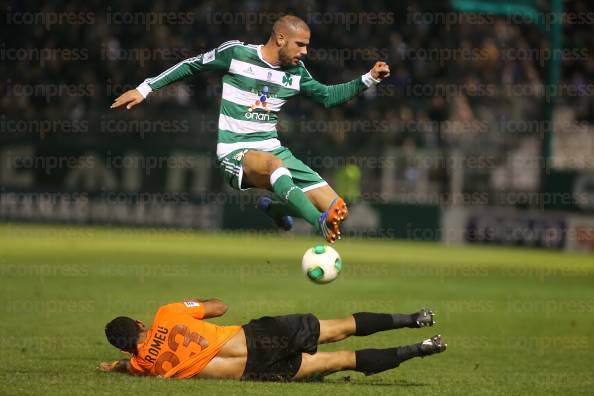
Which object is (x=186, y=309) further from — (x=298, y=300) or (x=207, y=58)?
(x=298, y=300)

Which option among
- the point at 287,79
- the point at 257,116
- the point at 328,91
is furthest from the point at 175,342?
the point at 328,91

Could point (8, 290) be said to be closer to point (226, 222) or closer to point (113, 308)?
point (113, 308)

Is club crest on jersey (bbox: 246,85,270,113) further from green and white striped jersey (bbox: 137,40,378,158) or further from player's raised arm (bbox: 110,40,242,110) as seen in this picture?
player's raised arm (bbox: 110,40,242,110)

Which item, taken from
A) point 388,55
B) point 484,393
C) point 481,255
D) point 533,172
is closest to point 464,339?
point 484,393

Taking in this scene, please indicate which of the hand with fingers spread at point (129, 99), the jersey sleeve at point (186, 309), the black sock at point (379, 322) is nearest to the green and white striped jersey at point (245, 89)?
the hand with fingers spread at point (129, 99)

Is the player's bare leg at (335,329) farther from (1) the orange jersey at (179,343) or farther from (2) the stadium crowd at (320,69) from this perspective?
(2) the stadium crowd at (320,69)

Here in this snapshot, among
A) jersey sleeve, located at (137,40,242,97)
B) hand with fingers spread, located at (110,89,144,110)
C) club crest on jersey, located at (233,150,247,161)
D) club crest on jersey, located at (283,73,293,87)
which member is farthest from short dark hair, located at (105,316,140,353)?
club crest on jersey, located at (283,73,293,87)

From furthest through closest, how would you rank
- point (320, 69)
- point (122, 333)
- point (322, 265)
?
1. point (320, 69)
2. point (322, 265)
3. point (122, 333)

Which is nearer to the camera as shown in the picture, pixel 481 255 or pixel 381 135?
pixel 481 255

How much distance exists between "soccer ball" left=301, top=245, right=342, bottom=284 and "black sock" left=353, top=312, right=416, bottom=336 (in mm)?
616

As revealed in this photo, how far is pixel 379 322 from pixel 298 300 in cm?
622

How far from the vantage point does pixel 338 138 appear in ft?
91.2

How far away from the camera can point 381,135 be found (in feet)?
90.9

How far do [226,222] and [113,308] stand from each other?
15.4 meters
